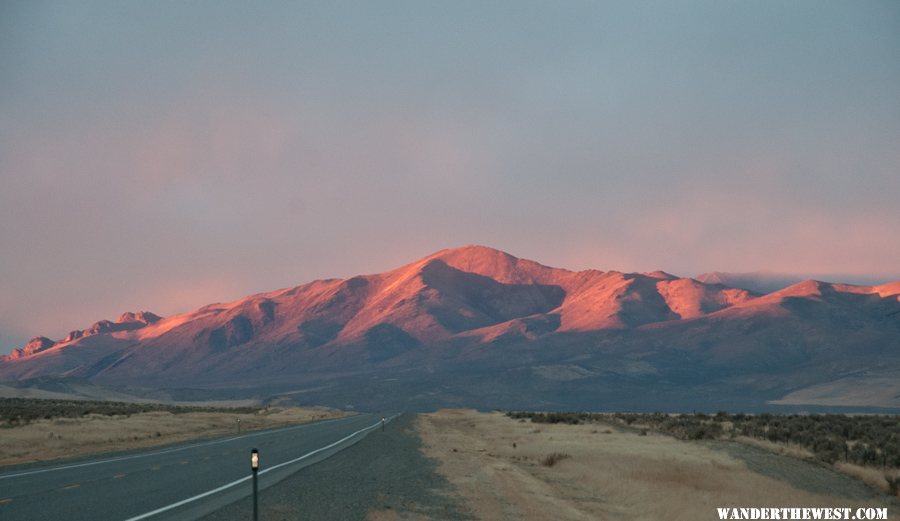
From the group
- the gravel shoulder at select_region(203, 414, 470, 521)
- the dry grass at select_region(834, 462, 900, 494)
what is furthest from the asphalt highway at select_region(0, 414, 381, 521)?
the dry grass at select_region(834, 462, 900, 494)

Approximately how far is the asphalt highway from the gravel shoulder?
76 cm

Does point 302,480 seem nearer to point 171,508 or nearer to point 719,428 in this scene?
point 171,508

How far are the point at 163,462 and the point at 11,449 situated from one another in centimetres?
1169

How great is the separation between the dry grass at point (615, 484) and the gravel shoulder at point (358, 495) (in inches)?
29.8

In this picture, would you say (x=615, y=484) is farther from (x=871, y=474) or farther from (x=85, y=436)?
(x=85, y=436)

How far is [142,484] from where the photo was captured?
63.2 feet

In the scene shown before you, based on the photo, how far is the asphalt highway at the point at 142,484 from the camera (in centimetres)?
1501

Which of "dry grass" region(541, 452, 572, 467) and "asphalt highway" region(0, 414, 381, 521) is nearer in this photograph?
"asphalt highway" region(0, 414, 381, 521)

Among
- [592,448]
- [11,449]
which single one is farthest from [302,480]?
[11,449]

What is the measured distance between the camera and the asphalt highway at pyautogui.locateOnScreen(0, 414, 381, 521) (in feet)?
49.2

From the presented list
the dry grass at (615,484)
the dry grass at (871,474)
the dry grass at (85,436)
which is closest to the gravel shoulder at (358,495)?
the dry grass at (615,484)

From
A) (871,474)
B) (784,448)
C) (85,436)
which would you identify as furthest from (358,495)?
(85,436)

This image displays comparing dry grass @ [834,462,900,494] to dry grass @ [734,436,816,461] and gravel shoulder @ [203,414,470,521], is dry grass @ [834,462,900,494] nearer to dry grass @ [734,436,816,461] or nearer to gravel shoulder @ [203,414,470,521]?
dry grass @ [734,436,816,461]

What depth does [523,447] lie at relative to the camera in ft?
114
